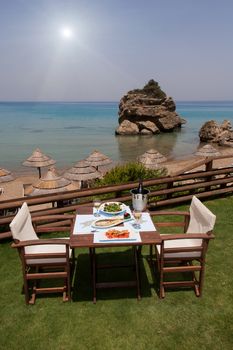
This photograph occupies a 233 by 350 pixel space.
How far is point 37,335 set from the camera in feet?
11.8

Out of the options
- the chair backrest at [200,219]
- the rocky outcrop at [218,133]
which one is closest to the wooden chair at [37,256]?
A: the chair backrest at [200,219]

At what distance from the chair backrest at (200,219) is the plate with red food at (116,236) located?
1.01m

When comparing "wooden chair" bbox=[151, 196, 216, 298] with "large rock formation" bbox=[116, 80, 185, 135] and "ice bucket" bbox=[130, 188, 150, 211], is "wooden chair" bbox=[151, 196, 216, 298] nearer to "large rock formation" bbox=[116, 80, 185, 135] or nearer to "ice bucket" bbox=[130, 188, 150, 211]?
"ice bucket" bbox=[130, 188, 150, 211]

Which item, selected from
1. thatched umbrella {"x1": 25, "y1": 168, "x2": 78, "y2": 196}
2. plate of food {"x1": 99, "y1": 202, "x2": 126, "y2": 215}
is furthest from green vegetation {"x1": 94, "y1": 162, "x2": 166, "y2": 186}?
plate of food {"x1": 99, "y1": 202, "x2": 126, "y2": 215}

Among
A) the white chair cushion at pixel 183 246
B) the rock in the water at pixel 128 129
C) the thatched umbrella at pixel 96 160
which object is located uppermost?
the white chair cushion at pixel 183 246

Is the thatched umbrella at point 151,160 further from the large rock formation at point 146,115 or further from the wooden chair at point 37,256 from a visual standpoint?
the large rock formation at point 146,115

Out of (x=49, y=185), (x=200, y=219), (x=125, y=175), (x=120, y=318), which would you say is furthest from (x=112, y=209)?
(x=49, y=185)

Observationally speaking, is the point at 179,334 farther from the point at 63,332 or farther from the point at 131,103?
the point at 131,103

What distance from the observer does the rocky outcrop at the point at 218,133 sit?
38459 mm

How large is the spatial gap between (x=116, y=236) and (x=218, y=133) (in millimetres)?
40245

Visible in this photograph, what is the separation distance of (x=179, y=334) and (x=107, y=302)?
1.08 m

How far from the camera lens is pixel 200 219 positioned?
4.40 metres

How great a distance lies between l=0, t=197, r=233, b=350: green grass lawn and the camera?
11.5 feet

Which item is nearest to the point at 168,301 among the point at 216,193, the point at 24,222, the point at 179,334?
the point at 179,334
